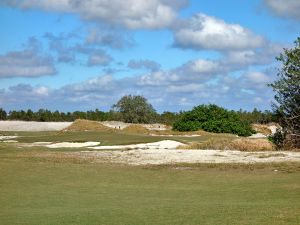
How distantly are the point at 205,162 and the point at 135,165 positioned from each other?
431 centimetres

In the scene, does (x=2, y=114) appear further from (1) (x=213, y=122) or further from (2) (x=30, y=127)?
(1) (x=213, y=122)

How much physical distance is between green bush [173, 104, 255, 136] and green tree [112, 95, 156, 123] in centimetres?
3614

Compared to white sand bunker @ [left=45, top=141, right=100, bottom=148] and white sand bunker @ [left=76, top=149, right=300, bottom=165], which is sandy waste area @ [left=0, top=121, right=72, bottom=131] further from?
white sand bunker @ [left=76, top=149, right=300, bottom=165]

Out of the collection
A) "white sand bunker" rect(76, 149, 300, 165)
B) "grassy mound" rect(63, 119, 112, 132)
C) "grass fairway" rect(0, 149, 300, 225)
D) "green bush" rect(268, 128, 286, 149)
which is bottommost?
"grass fairway" rect(0, 149, 300, 225)

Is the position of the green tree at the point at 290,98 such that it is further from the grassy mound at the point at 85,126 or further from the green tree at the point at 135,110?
the green tree at the point at 135,110

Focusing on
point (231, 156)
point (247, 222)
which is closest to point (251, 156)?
point (231, 156)

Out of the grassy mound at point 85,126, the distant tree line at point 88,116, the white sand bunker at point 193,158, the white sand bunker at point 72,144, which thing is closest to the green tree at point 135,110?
the distant tree line at point 88,116

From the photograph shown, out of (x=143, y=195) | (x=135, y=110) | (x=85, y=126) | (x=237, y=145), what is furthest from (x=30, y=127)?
(x=143, y=195)

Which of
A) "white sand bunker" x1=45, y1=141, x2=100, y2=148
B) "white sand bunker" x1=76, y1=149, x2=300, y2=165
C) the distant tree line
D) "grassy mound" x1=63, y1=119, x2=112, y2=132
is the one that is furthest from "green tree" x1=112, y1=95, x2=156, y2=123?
"white sand bunker" x1=76, y1=149, x2=300, y2=165

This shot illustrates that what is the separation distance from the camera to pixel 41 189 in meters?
21.9

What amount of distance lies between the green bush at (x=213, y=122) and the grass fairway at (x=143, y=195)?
55912 millimetres

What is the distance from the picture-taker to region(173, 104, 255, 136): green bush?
86.9 m

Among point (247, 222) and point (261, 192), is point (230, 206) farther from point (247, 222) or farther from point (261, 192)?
point (261, 192)

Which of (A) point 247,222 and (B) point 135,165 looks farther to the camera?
(B) point 135,165
